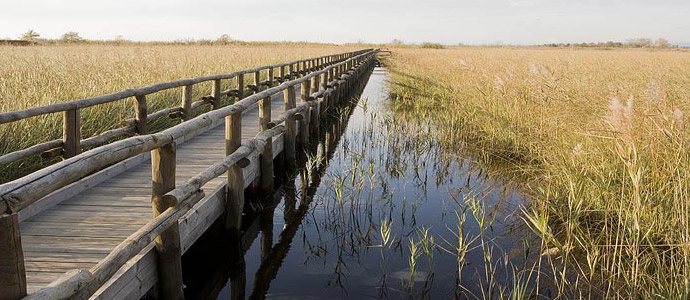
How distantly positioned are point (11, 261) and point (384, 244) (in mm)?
2960

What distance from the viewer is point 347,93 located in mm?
19000

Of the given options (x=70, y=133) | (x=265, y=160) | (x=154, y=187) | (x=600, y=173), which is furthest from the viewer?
(x=265, y=160)

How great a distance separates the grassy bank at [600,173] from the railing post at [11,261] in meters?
3.13

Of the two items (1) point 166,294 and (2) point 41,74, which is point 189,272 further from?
(2) point 41,74

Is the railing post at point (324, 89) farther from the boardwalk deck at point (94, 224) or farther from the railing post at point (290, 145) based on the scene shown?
the boardwalk deck at point (94, 224)

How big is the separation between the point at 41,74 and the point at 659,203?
11336 millimetres

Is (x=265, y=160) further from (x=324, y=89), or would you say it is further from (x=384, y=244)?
(x=324, y=89)

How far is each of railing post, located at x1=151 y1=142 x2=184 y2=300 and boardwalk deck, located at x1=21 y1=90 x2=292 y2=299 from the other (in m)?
0.11

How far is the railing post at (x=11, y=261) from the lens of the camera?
1802 millimetres

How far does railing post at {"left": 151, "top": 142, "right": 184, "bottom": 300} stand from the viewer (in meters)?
3.15

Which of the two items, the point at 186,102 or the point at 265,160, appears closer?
the point at 265,160

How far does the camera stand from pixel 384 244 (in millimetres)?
4379

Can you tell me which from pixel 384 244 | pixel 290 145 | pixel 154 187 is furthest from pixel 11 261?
pixel 290 145

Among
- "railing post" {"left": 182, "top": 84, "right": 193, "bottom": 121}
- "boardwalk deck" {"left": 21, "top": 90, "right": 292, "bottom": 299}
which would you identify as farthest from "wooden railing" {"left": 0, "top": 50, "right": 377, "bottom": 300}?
"railing post" {"left": 182, "top": 84, "right": 193, "bottom": 121}
